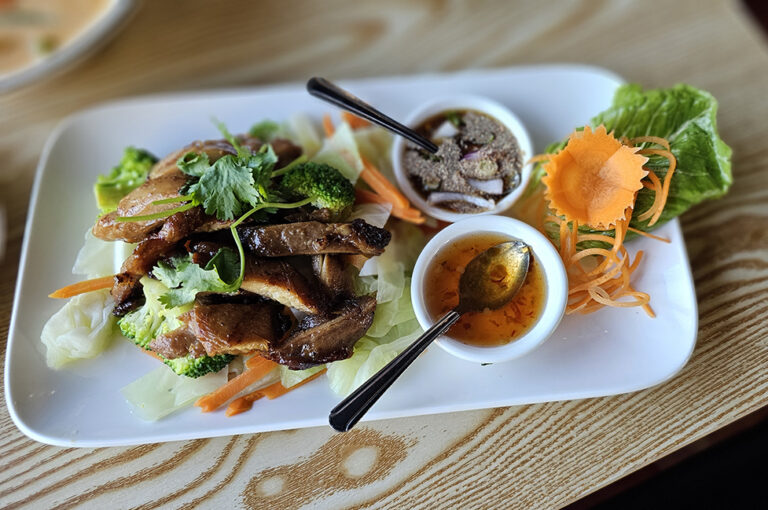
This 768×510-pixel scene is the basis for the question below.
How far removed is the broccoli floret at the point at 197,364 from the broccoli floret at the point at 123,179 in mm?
888

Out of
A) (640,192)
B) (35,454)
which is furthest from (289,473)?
(640,192)

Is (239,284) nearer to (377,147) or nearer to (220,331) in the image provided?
(220,331)

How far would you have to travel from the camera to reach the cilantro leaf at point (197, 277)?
2373mm

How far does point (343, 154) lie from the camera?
300cm

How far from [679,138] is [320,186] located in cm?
183

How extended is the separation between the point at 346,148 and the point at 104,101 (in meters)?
1.78

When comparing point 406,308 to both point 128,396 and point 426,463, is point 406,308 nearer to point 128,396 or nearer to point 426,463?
point 426,463

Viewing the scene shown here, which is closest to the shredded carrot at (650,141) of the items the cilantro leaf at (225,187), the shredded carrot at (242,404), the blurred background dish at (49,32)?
the cilantro leaf at (225,187)

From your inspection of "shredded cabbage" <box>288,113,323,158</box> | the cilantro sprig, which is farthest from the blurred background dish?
the cilantro sprig

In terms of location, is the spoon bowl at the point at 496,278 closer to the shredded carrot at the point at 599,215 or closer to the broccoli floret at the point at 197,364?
the shredded carrot at the point at 599,215

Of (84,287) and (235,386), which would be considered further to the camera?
(84,287)

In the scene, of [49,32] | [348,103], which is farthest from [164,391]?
[49,32]

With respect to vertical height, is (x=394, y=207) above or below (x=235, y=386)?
above

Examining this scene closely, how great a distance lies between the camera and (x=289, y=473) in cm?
255
